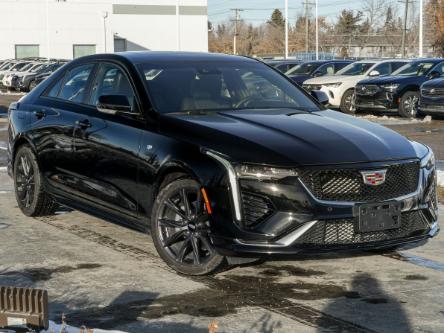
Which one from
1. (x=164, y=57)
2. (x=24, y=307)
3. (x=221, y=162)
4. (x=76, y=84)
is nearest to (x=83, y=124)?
(x=76, y=84)

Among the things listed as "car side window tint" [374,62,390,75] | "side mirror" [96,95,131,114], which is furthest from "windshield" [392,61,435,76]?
"side mirror" [96,95,131,114]

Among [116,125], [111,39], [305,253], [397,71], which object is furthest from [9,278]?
[111,39]

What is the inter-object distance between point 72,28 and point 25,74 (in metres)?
26.7

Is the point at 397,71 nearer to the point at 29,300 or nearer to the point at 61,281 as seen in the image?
the point at 61,281

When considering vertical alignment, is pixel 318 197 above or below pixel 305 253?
above

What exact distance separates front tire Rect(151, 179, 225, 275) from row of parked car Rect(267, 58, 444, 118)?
13.5 metres

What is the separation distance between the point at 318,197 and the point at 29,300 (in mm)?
2287

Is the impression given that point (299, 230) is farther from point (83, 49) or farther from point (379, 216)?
point (83, 49)

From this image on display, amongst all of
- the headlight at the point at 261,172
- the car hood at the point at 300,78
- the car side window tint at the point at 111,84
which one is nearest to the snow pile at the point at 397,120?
the car hood at the point at 300,78

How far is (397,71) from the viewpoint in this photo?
960 inches

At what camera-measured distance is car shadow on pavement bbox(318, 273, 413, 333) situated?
16.3 ft

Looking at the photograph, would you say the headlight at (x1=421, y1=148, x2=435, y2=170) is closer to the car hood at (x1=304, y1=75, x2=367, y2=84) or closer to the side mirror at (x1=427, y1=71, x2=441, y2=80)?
the side mirror at (x1=427, y1=71, x2=441, y2=80)

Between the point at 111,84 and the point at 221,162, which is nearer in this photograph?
the point at 221,162

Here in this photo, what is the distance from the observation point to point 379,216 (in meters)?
5.81
